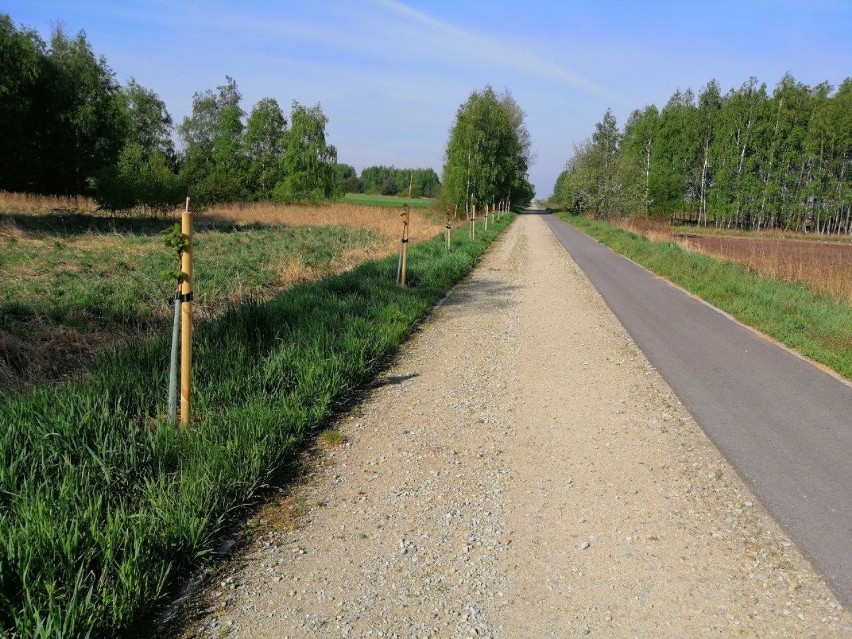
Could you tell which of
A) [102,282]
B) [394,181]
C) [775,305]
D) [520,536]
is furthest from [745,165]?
[394,181]

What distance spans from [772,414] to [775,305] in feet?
22.1

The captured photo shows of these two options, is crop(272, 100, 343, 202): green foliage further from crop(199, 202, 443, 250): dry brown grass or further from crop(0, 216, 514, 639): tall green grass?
crop(0, 216, 514, 639): tall green grass

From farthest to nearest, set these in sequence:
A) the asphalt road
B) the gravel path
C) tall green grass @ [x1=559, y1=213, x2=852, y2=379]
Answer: tall green grass @ [x1=559, y1=213, x2=852, y2=379] → the asphalt road → the gravel path

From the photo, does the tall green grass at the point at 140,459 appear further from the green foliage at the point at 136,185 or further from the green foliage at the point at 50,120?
the green foliage at the point at 136,185

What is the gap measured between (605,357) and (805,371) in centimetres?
253

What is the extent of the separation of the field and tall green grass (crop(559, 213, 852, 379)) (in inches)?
328

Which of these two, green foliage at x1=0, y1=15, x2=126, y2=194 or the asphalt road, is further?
green foliage at x1=0, y1=15, x2=126, y2=194

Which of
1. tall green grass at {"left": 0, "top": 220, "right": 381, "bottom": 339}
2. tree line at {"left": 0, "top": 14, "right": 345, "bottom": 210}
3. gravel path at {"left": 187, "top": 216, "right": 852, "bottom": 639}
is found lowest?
gravel path at {"left": 187, "top": 216, "right": 852, "bottom": 639}

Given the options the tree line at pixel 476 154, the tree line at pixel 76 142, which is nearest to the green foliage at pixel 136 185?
the tree line at pixel 76 142

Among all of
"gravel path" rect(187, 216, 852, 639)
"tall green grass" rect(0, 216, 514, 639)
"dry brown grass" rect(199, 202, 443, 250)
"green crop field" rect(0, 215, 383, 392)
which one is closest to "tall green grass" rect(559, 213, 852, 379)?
"gravel path" rect(187, 216, 852, 639)

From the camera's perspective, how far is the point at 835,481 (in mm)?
4504

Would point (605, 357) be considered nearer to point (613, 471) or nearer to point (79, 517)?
point (613, 471)

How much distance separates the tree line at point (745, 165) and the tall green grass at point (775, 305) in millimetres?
32890

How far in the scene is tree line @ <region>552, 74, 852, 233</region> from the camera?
49.6m
